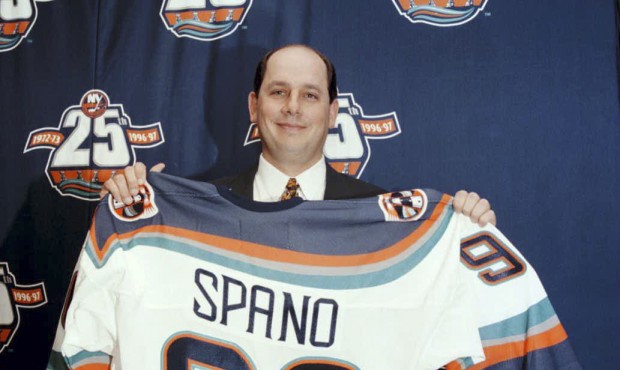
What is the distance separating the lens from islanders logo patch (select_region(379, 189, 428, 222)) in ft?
4.14

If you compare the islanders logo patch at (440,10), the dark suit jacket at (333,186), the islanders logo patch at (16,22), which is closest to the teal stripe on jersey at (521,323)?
the dark suit jacket at (333,186)

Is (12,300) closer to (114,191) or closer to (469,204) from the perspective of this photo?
(114,191)

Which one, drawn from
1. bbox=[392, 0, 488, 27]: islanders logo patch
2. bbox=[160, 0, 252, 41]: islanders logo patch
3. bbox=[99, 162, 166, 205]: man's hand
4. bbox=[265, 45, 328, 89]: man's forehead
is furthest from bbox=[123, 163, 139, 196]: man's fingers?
bbox=[392, 0, 488, 27]: islanders logo patch

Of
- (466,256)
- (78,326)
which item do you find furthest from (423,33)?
(78,326)

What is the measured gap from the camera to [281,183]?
1537mm

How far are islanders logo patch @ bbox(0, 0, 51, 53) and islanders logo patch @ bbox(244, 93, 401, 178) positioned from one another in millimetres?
901

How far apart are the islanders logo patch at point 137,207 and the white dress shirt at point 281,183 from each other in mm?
336

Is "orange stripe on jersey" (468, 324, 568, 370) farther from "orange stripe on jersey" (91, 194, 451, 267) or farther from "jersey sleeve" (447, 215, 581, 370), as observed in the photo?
"orange stripe on jersey" (91, 194, 451, 267)

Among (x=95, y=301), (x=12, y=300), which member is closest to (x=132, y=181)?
(x=95, y=301)

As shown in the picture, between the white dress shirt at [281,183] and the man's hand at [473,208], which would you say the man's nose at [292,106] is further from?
the man's hand at [473,208]

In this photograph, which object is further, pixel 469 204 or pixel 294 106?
pixel 294 106

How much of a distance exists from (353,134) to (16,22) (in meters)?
1.20

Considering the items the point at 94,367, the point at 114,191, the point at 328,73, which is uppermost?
the point at 328,73

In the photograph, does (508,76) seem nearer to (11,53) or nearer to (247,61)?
(247,61)
